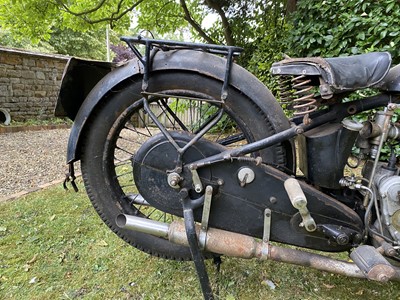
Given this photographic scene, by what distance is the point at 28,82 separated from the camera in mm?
7348

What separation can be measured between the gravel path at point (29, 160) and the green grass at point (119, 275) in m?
1.14

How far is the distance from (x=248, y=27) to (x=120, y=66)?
475 centimetres

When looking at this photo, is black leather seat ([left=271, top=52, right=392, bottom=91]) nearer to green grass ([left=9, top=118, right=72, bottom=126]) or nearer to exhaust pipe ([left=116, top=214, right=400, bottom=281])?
exhaust pipe ([left=116, top=214, right=400, bottom=281])

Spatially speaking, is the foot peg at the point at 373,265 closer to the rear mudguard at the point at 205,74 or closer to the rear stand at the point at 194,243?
the rear mudguard at the point at 205,74

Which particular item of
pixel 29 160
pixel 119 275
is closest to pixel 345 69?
pixel 119 275

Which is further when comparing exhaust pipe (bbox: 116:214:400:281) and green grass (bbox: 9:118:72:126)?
green grass (bbox: 9:118:72:126)

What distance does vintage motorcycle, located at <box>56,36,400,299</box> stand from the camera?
3.95ft

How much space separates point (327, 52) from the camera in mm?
3346

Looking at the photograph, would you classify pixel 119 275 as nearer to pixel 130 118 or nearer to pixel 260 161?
pixel 130 118

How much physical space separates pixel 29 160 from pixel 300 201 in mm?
4273

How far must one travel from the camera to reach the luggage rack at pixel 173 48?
120 centimetres

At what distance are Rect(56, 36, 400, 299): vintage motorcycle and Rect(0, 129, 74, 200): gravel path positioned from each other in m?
2.16

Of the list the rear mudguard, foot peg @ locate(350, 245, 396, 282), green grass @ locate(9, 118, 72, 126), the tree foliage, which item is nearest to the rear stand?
the rear mudguard

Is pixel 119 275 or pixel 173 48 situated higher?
pixel 173 48
